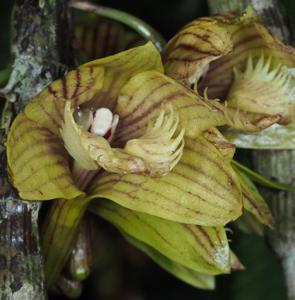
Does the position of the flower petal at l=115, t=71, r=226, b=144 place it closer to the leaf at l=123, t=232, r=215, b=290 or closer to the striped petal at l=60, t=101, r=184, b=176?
the striped petal at l=60, t=101, r=184, b=176

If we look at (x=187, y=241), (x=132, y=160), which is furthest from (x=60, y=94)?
(x=187, y=241)

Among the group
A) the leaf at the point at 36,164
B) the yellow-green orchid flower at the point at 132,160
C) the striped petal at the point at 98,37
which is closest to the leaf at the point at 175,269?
the yellow-green orchid flower at the point at 132,160

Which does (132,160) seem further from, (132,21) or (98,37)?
(98,37)

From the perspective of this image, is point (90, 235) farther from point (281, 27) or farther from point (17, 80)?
point (281, 27)

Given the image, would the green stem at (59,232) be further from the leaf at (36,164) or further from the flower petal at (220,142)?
the flower petal at (220,142)

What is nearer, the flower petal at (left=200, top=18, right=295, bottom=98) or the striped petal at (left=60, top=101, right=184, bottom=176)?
the striped petal at (left=60, top=101, right=184, bottom=176)

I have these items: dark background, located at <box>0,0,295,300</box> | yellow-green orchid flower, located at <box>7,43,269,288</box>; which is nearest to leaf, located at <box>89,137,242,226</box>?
yellow-green orchid flower, located at <box>7,43,269,288</box>

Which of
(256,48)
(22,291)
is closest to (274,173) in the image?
(256,48)
